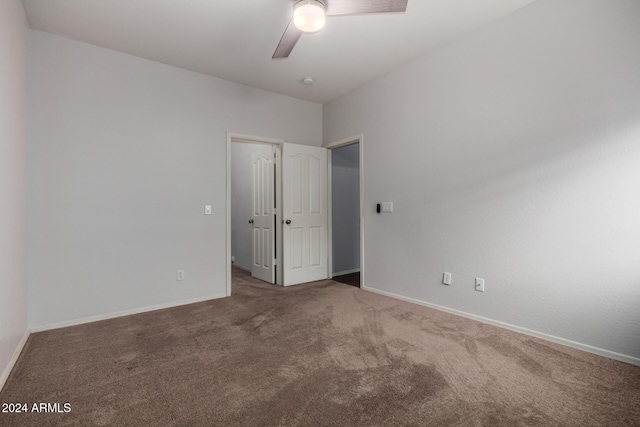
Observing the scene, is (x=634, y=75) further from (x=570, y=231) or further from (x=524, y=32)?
(x=570, y=231)

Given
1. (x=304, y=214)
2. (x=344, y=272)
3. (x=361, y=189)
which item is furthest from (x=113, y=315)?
(x=344, y=272)

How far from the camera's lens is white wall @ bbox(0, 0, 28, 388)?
6.33 feet

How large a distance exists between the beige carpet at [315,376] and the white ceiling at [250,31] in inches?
108

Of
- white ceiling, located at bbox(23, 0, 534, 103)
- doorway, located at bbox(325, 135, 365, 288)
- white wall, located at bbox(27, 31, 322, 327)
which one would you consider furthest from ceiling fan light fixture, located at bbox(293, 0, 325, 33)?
doorway, located at bbox(325, 135, 365, 288)

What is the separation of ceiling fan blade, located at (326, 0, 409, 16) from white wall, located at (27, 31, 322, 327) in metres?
2.25

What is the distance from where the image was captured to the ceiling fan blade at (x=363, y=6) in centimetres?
192

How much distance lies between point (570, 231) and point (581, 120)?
0.84 meters

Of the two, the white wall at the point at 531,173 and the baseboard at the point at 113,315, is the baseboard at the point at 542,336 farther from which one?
the baseboard at the point at 113,315

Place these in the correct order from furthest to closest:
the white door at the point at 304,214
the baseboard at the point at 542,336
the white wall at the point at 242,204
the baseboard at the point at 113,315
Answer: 1. the white wall at the point at 242,204
2. the white door at the point at 304,214
3. the baseboard at the point at 113,315
4. the baseboard at the point at 542,336

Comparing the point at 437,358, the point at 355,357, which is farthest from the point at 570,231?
the point at 355,357

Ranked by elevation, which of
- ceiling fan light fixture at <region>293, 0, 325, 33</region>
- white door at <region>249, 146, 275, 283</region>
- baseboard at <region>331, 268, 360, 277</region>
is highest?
ceiling fan light fixture at <region>293, 0, 325, 33</region>

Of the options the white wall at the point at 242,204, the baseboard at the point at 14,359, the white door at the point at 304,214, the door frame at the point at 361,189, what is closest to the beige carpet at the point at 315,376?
the baseboard at the point at 14,359

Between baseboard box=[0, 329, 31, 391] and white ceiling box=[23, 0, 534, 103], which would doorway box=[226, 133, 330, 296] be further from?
baseboard box=[0, 329, 31, 391]

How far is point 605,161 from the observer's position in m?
2.16
